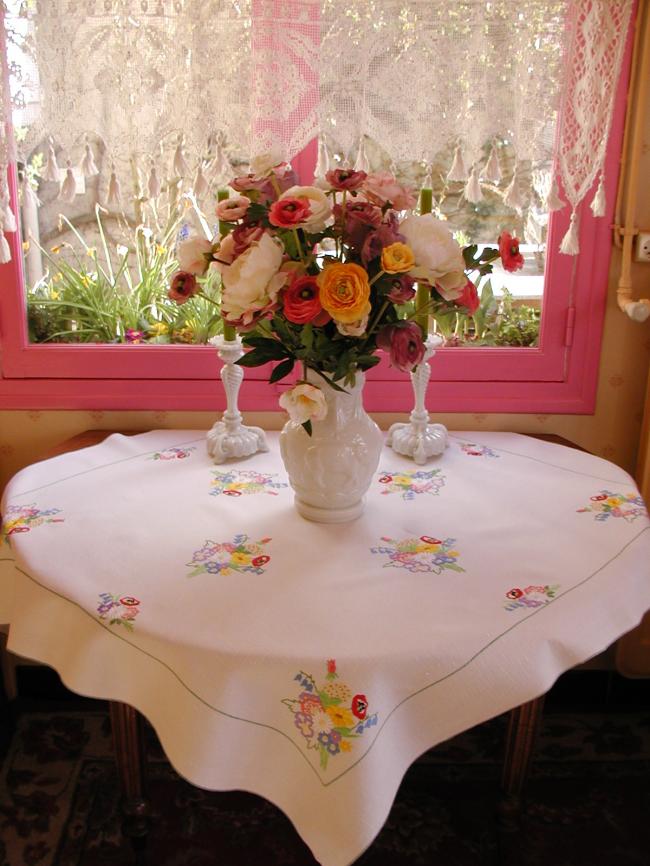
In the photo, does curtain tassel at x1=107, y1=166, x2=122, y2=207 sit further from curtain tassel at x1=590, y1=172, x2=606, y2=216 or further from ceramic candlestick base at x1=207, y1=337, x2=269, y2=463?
curtain tassel at x1=590, y1=172, x2=606, y2=216

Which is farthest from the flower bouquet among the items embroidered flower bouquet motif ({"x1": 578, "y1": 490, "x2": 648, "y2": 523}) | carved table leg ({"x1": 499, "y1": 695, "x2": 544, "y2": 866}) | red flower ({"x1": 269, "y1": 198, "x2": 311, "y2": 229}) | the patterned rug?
the patterned rug

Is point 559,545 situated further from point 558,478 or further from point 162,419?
point 162,419

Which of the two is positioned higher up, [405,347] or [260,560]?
[405,347]

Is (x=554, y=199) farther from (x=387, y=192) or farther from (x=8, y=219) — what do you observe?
(x=8, y=219)

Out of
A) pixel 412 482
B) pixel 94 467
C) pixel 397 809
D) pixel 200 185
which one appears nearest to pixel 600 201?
pixel 412 482

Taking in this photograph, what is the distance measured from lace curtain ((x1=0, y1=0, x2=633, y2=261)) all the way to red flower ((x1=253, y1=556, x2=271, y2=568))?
2.76 feet

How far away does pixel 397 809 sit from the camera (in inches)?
70.3

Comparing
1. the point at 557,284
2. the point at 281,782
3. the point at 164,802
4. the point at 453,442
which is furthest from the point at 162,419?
the point at 281,782

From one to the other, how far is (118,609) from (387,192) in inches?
26.8

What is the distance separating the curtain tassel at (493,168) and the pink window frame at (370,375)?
0.30m

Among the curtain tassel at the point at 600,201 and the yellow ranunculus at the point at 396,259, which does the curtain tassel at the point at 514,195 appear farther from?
the yellow ranunculus at the point at 396,259

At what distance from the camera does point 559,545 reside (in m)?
1.28

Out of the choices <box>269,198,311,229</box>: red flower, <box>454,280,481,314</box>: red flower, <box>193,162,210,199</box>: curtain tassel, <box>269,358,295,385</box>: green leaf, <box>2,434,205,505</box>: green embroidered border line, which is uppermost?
<box>193,162,210,199</box>: curtain tassel

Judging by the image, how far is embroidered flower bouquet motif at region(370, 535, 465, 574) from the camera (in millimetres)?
1209
